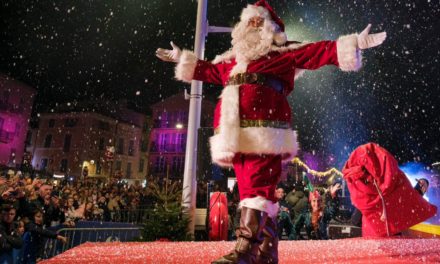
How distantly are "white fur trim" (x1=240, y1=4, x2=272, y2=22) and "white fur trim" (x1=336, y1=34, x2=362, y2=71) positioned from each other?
79 cm

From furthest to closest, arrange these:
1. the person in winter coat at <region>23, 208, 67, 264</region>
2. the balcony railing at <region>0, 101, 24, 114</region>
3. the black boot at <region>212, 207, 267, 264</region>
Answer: the balcony railing at <region>0, 101, 24, 114</region> < the person in winter coat at <region>23, 208, 67, 264</region> < the black boot at <region>212, 207, 267, 264</region>

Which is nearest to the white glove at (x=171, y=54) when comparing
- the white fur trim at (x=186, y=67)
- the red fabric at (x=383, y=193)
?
the white fur trim at (x=186, y=67)

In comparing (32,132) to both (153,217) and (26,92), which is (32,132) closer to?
(26,92)

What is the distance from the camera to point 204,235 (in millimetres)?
8000

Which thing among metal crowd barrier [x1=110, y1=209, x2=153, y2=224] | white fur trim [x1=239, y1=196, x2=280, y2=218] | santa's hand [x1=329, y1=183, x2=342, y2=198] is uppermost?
santa's hand [x1=329, y1=183, x2=342, y2=198]

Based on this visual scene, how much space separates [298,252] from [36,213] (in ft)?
19.5

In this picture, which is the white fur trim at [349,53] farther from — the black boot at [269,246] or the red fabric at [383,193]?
the red fabric at [383,193]

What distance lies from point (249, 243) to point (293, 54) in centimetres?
166

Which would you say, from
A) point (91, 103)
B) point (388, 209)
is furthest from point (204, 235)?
point (91, 103)

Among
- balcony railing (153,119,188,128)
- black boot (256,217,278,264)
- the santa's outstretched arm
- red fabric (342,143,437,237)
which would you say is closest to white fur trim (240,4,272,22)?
the santa's outstretched arm

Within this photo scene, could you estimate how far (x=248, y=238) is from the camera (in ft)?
8.20

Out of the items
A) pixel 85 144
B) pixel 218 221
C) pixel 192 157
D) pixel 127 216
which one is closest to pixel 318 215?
pixel 218 221

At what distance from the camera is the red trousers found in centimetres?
264

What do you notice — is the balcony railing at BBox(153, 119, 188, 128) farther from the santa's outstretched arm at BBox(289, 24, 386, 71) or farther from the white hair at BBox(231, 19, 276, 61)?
the santa's outstretched arm at BBox(289, 24, 386, 71)
